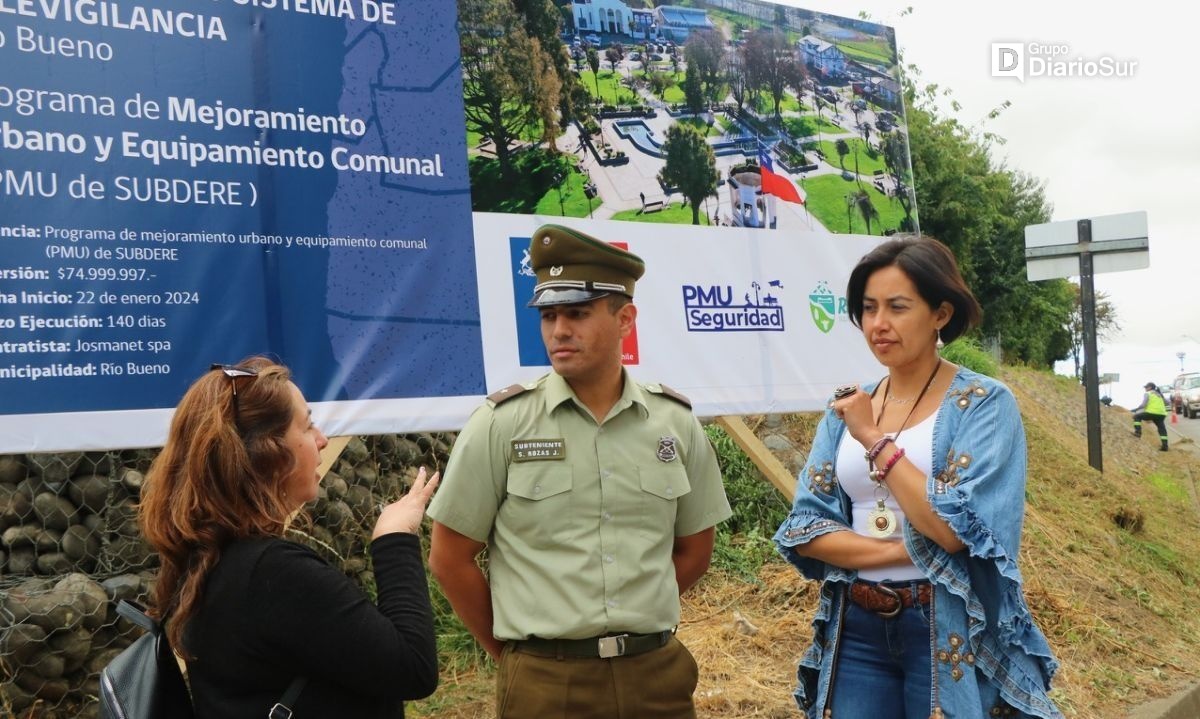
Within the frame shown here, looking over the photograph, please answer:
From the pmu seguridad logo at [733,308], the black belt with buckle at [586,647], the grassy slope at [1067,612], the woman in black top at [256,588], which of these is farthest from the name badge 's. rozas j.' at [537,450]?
the grassy slope at [1067,612]

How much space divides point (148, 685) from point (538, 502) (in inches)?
35.9

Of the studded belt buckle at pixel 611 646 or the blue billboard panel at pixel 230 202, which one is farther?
the blue billboard panel at pixel 230 202

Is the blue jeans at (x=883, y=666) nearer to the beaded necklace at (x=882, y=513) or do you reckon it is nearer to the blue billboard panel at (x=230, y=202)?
the beaded necklace at (x=882, y=513)

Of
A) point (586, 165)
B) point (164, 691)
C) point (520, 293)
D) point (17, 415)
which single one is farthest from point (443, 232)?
point (164, 691)

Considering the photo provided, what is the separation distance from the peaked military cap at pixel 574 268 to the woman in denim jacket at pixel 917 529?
1.98 feet

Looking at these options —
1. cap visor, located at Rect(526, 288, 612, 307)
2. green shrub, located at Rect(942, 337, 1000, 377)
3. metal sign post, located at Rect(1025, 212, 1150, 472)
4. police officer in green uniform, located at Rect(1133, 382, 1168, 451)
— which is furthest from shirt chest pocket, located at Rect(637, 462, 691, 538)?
police officer in green uniform, located at Rect(1133, 382, 1168, 451)

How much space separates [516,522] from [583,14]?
2.49 m

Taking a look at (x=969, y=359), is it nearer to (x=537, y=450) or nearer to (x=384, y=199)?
(x=384, y=199)

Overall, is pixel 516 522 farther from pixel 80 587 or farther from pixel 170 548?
pixel 80 587

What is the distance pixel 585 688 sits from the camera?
89.5 inches

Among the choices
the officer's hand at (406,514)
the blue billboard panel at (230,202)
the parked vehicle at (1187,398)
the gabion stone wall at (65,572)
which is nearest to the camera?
the officer's hand at (406,514)

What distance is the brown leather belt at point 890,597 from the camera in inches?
92.2

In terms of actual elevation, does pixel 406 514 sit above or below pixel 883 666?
above

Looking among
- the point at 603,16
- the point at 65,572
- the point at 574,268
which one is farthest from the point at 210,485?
the point at 65,572
